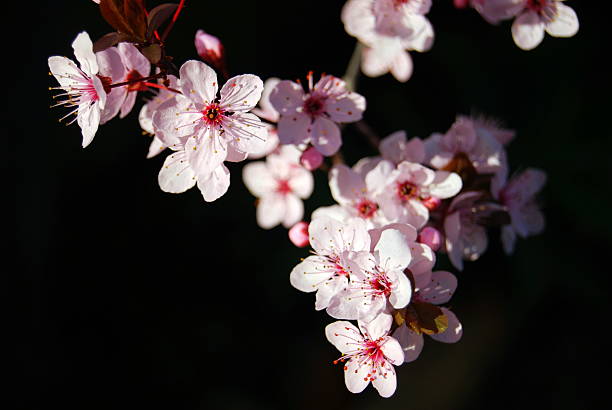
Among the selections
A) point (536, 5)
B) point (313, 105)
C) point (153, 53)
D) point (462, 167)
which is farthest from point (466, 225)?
point (153, 53)

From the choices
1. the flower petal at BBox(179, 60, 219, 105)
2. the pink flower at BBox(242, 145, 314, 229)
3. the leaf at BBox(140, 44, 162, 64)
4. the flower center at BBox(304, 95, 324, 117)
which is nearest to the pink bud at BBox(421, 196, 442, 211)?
the flower center at BBox(304, 95, 324, 117)

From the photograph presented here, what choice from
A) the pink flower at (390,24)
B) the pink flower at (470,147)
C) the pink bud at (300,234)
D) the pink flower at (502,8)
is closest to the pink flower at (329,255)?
the pink bud at (300,234)

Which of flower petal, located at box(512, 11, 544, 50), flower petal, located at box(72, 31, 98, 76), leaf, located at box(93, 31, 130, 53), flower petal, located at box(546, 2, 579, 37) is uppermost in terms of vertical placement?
flower petal, located at box(546, 2, 579, 37)

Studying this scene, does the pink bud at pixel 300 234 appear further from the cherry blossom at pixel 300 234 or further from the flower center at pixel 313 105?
the flower center at pixel 313 105

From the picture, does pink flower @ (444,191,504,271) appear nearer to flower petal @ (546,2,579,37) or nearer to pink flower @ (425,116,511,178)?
pink flower @ (425,116,511,178)

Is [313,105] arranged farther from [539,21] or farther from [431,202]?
[539,21]

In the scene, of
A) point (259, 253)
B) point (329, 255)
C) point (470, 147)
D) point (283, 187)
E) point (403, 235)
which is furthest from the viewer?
point (259, 253)
